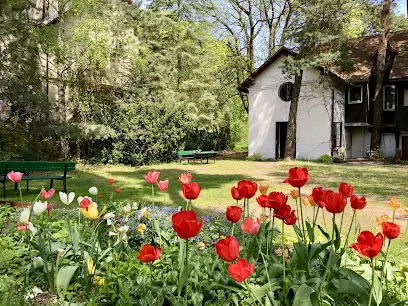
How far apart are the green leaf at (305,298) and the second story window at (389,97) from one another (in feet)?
75.5

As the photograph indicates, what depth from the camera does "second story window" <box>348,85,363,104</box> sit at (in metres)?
22.4

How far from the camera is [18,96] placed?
44.7 feet

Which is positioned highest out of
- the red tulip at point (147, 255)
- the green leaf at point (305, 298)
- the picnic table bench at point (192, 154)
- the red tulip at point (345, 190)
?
the red tulip at point (345, 190)

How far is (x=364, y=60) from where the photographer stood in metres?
23.1

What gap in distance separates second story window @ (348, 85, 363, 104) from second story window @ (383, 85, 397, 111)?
1.42 m

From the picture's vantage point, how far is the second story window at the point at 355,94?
22.4 meters

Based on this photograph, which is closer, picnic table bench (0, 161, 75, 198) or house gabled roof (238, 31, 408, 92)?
picnic table bench (0, 161, 75, 198)

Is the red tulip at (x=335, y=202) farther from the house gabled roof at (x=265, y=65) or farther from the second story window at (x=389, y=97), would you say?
the second story window at (x=389, y=97)

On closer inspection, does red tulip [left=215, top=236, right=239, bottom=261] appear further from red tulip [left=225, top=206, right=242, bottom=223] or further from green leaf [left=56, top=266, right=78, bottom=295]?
green leaf [left=56, top=266, right=78, bottom=295]

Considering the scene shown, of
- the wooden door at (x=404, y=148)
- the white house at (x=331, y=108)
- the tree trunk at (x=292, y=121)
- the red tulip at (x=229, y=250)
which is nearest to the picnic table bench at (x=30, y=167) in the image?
the red tulip at (x=229, y=250)

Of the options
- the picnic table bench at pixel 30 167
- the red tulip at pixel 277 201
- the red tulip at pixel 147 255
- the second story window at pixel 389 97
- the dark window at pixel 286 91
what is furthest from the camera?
the dark window at pixel 286 91

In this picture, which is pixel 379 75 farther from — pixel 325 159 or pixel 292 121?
pixel 325 159

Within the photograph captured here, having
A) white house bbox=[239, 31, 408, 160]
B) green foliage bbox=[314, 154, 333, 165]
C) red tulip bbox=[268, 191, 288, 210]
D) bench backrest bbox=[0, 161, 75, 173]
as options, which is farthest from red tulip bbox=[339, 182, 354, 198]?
white house bbox=[239, 31, 408, 160]

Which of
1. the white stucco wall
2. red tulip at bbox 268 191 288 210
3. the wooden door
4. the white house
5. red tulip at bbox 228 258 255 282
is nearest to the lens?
red tulip at bbox 228 258 255 282
